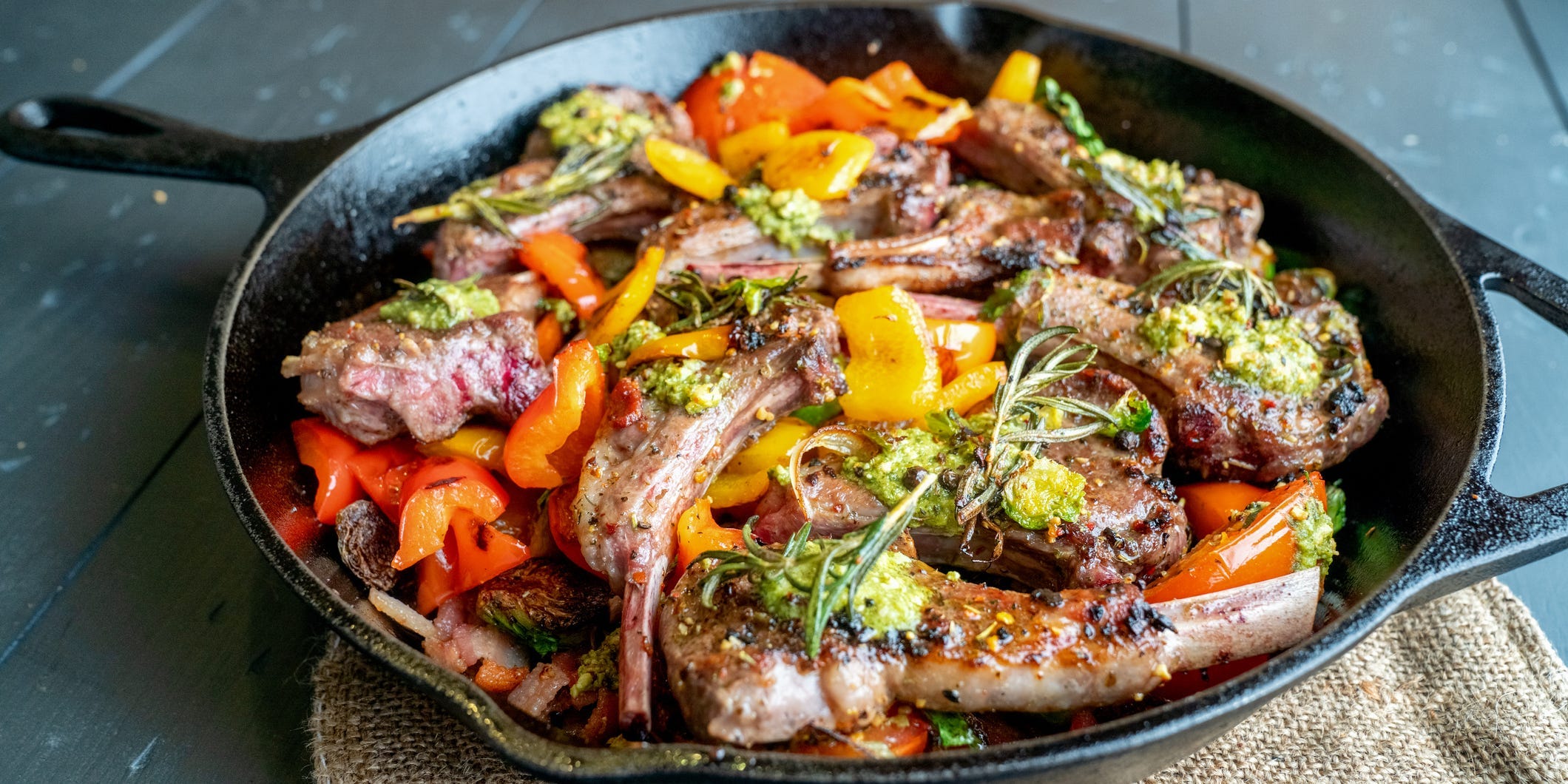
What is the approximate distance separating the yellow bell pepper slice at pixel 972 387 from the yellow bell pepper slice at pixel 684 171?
1256 mm

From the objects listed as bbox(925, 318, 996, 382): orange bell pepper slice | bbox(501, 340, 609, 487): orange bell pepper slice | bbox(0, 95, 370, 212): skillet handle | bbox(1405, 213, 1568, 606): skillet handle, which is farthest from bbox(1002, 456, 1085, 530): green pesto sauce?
bbox(0, 95, 370, 212): skillet handle

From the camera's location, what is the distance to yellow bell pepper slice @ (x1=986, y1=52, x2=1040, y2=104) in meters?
4.36

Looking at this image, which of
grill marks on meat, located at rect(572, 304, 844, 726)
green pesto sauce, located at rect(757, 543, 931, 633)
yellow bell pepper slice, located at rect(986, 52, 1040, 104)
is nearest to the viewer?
green pesto sauce, located at rect(757, 543, 931, 633)

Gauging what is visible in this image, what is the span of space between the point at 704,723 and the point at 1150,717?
93 cm

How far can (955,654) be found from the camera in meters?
2.33

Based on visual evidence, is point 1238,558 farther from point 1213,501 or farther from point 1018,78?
point 1018,78

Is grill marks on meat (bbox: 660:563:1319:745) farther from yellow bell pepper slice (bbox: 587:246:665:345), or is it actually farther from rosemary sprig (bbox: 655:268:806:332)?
yellow bell pepper slice (bbox: 587:246:665:345)

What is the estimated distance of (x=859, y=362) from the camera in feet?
10.0

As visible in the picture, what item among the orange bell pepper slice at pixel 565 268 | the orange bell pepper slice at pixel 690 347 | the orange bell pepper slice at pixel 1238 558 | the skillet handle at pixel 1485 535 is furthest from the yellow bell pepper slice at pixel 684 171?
the skillet handle at pixel 1485 535

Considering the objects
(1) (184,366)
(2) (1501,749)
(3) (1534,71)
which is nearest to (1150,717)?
(2) (1501,749)

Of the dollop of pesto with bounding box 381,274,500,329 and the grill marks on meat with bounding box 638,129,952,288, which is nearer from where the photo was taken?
the dollop of pesto with bounding box 381,274,500,329

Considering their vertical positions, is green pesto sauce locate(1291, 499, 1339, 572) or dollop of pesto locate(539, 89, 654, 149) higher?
dollop of pesto locate(539, 89, 654, 149)

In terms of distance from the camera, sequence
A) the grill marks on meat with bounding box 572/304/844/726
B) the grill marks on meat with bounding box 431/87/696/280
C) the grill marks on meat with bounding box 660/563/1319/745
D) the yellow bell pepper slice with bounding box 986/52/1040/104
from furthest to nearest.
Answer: the yellow bell pepper slice with bounding box 986/52/1040/104 < the grill marks on meat with bounding box 431/87/696/280 < the grill marks on meat with bounding box 572/304/844/726 < the grill marks on meat with bounding box 660/563/1319/745

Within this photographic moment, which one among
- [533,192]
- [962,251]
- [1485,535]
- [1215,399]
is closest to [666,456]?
[962,251]
